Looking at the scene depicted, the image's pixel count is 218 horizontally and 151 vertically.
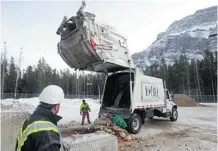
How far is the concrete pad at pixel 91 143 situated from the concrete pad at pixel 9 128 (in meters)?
1.11

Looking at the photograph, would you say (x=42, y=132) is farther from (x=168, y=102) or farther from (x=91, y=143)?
(x=168, y=102)

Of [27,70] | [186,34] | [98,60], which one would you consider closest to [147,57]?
[186,34]

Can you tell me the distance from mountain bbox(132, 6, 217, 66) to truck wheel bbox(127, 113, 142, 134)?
335 ft

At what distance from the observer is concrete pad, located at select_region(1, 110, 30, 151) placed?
157 inches

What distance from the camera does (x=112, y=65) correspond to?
26.6ft

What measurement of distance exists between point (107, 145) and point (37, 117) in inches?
121

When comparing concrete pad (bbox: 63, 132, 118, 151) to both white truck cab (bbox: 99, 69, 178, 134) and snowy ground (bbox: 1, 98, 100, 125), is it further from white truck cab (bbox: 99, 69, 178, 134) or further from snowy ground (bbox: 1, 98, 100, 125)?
white truck cab (bbox: 99, 69, 178, 134)

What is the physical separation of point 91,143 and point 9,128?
5.93 feet

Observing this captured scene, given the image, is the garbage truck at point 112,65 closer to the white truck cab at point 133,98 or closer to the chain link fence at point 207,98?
the white truck cab at point 133,98

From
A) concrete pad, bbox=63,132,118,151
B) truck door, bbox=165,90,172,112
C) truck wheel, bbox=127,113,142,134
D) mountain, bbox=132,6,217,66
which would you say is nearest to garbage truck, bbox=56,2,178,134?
truck wheel, bbox=127,113,142,134

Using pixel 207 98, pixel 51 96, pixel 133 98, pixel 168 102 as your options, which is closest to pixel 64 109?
pixel 168 102

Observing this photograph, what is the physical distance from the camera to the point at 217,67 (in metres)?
39.4

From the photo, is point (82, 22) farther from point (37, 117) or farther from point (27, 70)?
point (27, 70)

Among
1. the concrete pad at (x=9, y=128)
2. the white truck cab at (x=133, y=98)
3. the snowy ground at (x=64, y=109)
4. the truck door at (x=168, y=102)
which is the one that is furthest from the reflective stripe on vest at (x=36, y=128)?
the truck door at (x=168, y=102)
